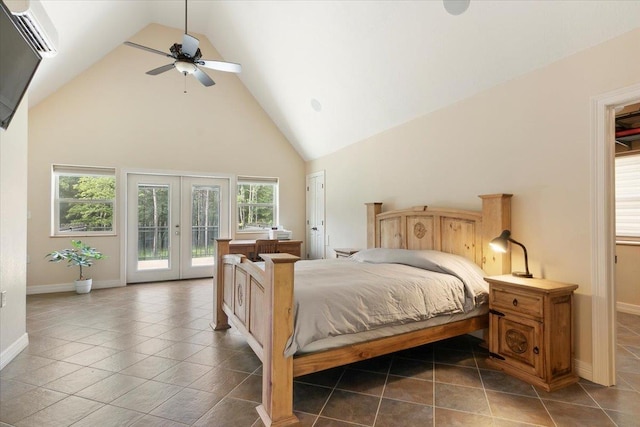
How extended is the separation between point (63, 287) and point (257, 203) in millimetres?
3413

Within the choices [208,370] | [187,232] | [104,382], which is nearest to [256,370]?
[208,370]

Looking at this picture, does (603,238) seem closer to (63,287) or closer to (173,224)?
(173,224)

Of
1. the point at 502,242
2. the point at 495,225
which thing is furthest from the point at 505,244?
the point at 495,225

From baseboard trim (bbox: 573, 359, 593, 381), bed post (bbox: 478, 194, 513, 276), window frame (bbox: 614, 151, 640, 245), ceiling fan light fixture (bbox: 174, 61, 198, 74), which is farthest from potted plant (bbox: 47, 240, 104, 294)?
window frame (bbox: 614, 151, 640, 245)

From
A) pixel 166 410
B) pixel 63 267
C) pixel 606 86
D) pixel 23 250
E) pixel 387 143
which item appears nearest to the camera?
pixel 166 410

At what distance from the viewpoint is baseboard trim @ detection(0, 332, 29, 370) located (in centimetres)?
247

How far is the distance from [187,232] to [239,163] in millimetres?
1628

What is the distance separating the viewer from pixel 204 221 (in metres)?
5.99

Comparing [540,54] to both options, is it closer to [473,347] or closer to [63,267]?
[473,347]

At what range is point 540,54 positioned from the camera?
2.48m

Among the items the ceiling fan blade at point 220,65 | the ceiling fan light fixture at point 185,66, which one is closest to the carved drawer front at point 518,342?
the ceiling fan blade at point 220,65

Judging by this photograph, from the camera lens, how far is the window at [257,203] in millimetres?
6266

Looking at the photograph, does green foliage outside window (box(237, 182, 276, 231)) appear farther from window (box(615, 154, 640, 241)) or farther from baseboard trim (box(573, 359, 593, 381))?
window (box(615, 154, 640, 241))

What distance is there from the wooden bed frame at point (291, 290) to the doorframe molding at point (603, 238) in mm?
630
